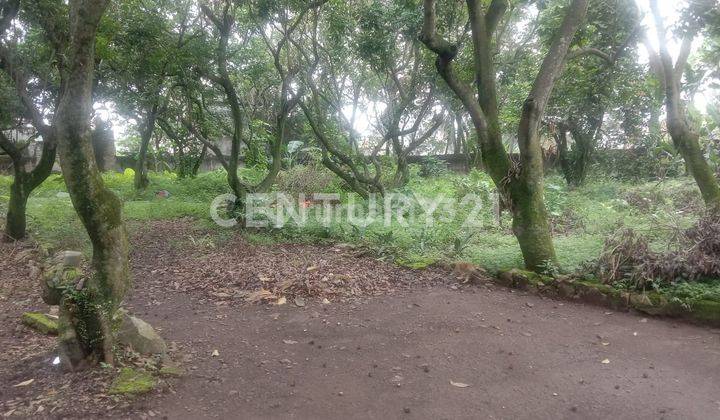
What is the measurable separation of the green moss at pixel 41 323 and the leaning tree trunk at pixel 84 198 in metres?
1.22

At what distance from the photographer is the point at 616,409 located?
3.28 metres

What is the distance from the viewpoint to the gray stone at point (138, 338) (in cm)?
385

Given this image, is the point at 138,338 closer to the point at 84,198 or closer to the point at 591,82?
the point at 84,198

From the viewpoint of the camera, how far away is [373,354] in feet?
13.8

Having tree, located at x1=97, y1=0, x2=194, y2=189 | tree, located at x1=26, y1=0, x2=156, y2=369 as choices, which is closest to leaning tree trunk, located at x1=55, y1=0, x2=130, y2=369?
tree, located at x1=26, y1=0, x2=156, y2=369

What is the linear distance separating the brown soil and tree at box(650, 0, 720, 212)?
8.64ft

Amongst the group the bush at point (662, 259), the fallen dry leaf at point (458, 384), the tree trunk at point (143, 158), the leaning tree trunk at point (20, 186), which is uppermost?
the tree trunk at point (143, 158)

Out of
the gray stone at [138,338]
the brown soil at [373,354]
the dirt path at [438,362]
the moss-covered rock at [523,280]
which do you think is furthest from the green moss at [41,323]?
the moss-covered rock at [523,280]

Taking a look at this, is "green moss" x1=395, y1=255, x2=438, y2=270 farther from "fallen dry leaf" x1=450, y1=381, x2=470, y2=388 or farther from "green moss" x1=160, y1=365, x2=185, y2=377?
"green moss" x1=160, y1=365, x2=185, y2=377

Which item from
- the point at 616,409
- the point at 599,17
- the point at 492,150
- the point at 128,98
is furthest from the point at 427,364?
the point at 128,98

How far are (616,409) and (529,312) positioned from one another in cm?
192

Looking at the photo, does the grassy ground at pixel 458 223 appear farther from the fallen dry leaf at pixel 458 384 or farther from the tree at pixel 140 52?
the fallen dry leaf at pixel 458 384

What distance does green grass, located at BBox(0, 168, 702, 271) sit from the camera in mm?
6750

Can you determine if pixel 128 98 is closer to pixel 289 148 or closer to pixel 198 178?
pixel 198 178
